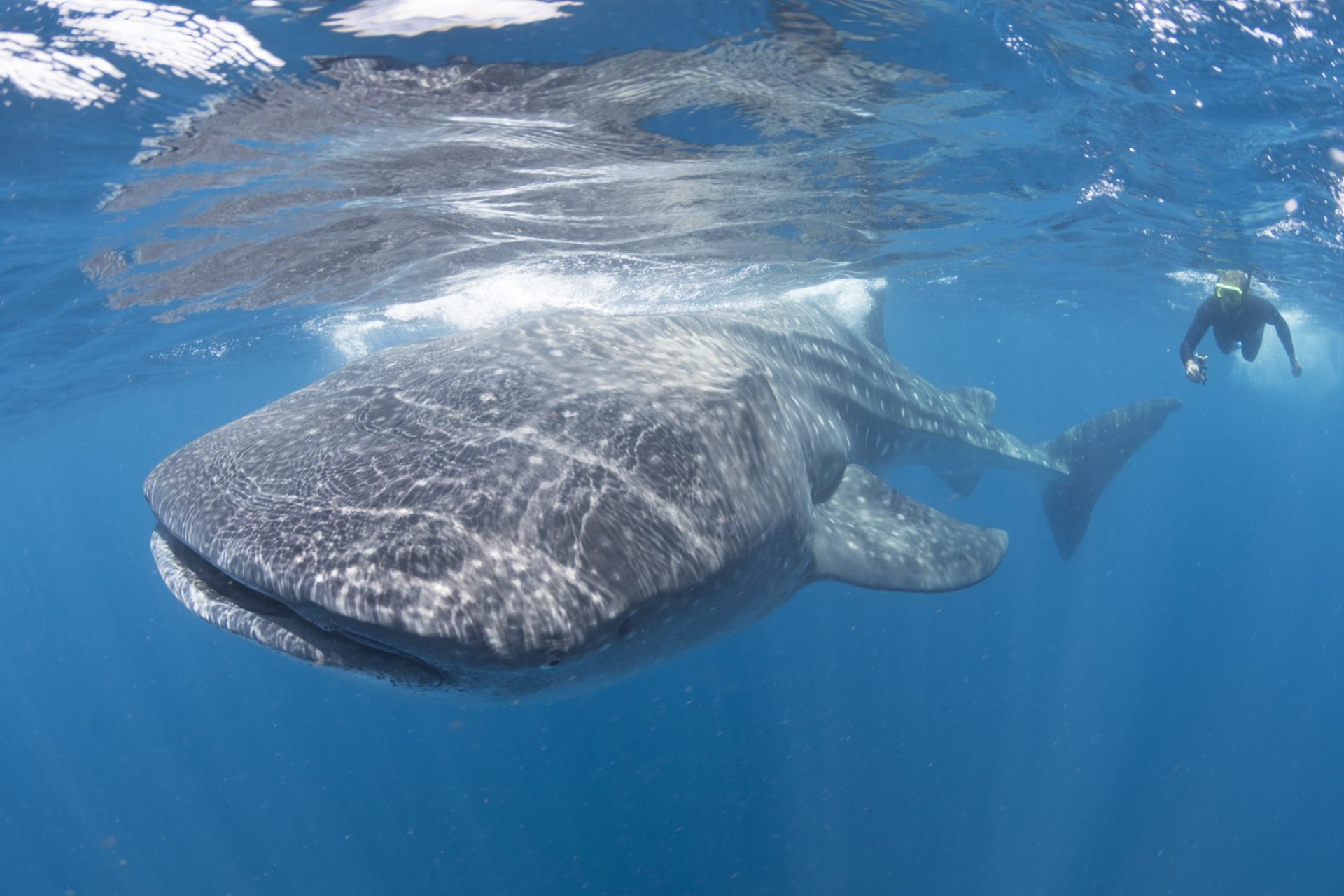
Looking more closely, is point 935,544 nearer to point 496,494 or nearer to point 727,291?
point 496,494

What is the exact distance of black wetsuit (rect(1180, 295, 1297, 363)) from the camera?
39.5ft

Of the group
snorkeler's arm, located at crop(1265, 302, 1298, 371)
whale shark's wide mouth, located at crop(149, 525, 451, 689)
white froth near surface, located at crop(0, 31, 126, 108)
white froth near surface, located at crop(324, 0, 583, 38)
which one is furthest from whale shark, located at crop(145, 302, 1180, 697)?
snorkeler's arm, located at crop(1265, 302, 1298, 371)

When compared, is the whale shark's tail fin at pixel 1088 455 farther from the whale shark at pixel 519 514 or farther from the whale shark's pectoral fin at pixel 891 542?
the whale shark at pixel 519 514

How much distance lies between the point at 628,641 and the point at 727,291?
1687 centimetres

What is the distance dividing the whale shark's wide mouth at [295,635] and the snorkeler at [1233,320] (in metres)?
12.1

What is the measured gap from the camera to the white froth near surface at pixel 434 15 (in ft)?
17.1

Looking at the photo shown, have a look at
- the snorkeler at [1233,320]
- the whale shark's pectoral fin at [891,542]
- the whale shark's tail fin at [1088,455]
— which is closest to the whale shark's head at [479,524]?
the whale shark's pectoral fin at [891,542]

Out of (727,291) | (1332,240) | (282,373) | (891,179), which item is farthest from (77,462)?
(1332,240)

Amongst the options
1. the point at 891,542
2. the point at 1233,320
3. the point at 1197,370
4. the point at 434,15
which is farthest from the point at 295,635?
the point at 1233,320

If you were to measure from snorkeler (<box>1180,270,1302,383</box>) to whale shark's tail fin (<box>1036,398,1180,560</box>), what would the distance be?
916mm

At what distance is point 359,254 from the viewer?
1212 centimetres

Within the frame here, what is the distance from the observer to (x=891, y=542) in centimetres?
575

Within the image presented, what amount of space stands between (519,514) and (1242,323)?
46.4 ft

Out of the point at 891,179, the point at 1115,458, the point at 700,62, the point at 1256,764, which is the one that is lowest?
the point at 1256,764
